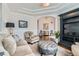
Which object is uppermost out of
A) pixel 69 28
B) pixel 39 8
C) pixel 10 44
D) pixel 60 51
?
pixel 39 8

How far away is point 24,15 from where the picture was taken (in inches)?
95.5

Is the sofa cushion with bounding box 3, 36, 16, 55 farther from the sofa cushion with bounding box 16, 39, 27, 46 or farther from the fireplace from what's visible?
the fireplace

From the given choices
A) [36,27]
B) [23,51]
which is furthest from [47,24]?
[23,51]

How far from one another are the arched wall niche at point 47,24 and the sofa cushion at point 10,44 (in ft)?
1.70

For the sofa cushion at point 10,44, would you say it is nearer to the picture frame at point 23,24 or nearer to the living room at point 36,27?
the living room at point 36,27

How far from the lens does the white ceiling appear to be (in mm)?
2379

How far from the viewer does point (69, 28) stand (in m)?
2.49

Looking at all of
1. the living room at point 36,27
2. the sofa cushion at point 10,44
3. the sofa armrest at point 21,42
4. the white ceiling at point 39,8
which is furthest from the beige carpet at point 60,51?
the white ceiling at point 39,8

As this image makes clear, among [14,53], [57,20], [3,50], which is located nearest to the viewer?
[3,50]

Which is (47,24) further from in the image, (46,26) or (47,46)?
(47,46)

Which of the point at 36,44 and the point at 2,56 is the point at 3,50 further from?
the point at 36,44

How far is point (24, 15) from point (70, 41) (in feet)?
3.18

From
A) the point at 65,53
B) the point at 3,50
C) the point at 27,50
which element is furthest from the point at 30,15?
the point at 65,53

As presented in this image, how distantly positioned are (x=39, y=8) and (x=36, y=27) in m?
0.35
